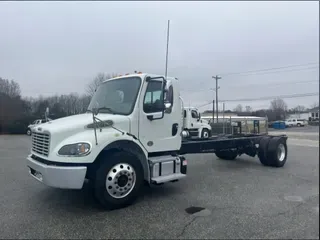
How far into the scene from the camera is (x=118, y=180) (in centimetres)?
471

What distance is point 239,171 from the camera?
8234 millimetres

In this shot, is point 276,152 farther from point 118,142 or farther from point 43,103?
point 43,103

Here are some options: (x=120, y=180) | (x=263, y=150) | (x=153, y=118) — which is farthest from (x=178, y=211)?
(x=263, y=150)

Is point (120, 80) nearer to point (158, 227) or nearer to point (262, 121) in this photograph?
point (158, 227)

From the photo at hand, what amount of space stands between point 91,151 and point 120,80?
195 centimetres

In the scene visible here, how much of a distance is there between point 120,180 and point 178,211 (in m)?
1.18

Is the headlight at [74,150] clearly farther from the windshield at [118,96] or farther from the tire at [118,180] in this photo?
the windshield at [118,96]

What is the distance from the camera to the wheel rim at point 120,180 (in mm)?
4613

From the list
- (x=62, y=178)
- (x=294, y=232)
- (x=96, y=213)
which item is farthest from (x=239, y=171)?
(x=62, y=178)

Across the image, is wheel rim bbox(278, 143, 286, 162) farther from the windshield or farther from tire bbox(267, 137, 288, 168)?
the windshield

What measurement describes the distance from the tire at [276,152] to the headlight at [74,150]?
21.7 feet

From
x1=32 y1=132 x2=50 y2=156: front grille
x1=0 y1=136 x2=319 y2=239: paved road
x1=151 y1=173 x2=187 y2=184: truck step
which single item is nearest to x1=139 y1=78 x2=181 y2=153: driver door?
x1=151 y1=173 x2=187 y2=184: truck step

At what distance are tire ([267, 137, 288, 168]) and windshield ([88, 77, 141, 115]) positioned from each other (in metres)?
5.69

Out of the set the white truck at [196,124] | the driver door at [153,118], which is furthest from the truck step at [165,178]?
the white truck at [196,124]
